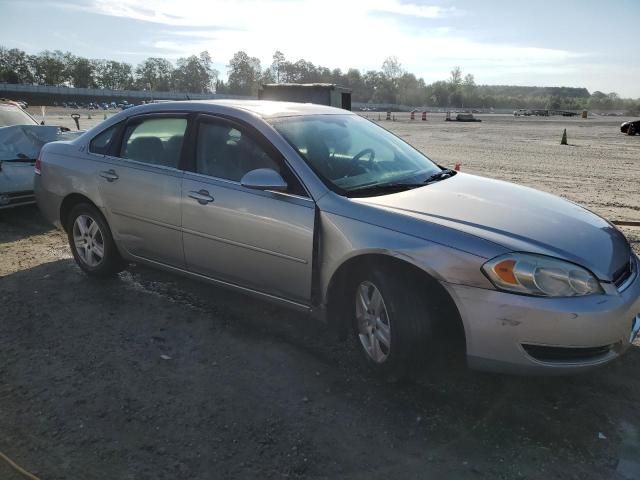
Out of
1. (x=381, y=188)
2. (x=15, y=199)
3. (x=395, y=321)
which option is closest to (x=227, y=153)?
(x=381, y=188)

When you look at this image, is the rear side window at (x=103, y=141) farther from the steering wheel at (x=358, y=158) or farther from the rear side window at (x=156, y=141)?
the steering wheel at (x=358, y=158)

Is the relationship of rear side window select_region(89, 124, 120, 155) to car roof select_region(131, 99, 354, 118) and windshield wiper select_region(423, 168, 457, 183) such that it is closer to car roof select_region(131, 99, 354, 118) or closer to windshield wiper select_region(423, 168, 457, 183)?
car roof select_region(131, 99, 354, 118)

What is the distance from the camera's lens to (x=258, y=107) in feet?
13.7

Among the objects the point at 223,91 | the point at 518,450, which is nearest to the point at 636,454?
the point at 518,450

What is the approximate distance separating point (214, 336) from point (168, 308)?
719mm

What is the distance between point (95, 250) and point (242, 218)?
6.74 ft

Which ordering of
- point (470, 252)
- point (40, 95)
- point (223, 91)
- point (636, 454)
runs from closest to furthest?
point (636, 454) < point (470, 252) < point (40, 95) < point (223, 91)

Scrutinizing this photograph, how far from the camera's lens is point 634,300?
2.99 meters

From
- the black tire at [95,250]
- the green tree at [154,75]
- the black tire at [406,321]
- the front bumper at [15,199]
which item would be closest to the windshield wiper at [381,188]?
the black tire at [406,321]

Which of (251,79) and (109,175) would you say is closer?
(109,175)

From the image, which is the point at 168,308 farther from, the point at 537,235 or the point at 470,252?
the point at 537,235

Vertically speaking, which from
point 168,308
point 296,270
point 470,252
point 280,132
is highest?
point 280,132

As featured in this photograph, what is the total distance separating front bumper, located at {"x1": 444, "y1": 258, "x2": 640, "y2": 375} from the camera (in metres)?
2.77

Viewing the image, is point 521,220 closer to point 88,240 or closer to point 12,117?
point 88,240
